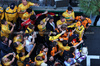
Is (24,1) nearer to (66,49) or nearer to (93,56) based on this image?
(66,49)

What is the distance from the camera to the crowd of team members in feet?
15.0

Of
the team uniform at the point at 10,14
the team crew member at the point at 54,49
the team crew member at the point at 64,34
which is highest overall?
the team uniform at the point at 10,14

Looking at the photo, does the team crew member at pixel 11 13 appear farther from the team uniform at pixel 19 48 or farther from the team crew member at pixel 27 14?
the team uniform at pixel 19 48

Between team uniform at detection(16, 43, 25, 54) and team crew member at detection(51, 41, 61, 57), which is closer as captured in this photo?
team uniform at detection(16, 43, 25, 54)

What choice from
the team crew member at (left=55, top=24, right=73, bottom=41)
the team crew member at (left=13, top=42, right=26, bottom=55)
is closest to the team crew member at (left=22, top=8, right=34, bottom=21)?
the team crew member at (left=55, top=24, right=73, bottom=41)

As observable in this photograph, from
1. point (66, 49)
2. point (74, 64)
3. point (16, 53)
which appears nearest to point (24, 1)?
point (16, 53)

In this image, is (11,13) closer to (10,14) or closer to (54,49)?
(10,14)

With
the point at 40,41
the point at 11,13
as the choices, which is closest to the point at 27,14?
the point at 11,13

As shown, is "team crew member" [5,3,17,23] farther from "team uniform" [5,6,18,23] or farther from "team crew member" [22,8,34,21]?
"team crew member" [22,8,34,21]

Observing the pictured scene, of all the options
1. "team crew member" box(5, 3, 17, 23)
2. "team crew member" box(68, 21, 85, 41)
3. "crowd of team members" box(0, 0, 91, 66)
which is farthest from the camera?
"team crew member" box(5, 3, 17, 23)

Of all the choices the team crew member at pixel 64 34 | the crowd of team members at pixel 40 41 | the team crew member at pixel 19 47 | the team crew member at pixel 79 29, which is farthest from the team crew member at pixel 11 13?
the team crew member at pixel 79 29

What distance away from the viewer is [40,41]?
558cm

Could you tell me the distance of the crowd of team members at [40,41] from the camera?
15.0ft

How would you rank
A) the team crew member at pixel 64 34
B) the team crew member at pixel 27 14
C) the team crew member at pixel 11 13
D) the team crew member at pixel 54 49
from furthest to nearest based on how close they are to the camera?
1. the team crew member at pixel 11 13
2. the team crew member at pixel 27 14
3. the team crew member at pixel 64 34
4. the team crew member at pixel 54 49
